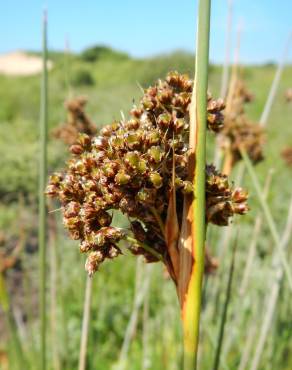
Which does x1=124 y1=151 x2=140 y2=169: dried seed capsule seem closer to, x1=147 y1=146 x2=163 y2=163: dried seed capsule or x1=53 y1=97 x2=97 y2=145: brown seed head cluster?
x1=147 y1=146 x2=163 y2=163: dried seed capsule

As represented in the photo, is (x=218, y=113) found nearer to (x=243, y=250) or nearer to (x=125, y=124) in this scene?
(x=125, y=124)

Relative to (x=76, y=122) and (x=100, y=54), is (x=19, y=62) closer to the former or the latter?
(x=100, y=54)

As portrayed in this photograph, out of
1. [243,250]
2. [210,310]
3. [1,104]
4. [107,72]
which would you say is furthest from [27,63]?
[210,310]

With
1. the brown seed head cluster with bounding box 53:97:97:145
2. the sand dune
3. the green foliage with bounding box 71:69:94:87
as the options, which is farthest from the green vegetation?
the sand dune

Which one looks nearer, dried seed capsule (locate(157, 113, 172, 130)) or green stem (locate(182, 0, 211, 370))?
green stem (locate(182, 0, 211, 370))

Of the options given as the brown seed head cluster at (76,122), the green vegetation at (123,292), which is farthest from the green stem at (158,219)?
the brown seed head cluster at (76,122)

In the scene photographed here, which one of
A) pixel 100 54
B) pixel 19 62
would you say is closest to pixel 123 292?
pixel 100 54
